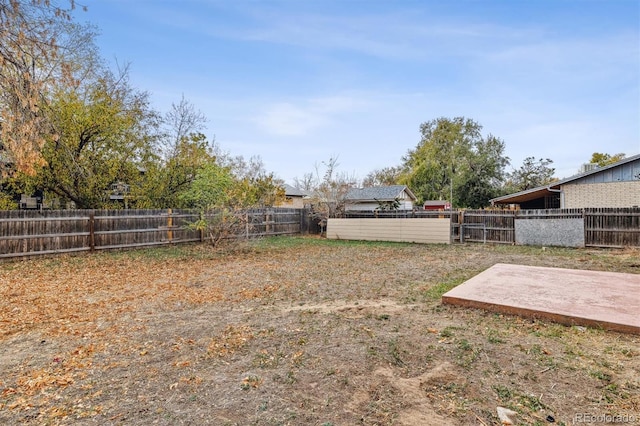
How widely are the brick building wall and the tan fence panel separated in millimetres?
4822

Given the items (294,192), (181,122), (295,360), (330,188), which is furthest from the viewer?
(294,192)

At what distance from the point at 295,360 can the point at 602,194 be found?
14076 millimetres

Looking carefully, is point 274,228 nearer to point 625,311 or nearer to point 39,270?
point 39,270

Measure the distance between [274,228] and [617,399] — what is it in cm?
1419

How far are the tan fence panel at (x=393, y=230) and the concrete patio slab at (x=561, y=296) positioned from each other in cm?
714

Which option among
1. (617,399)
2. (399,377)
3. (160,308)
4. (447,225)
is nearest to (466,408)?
(399,377)

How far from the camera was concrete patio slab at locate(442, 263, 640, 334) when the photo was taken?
3379 mm

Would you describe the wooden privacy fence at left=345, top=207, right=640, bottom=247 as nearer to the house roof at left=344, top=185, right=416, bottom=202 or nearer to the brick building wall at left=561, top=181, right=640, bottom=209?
the brick building wall at left=561, top=181, right=640, bottom=209

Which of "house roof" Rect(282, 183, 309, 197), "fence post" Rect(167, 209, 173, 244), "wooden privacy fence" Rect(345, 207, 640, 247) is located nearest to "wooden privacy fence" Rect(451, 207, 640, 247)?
"wooden privacy fence" Rect(345, 207, 640, 247)

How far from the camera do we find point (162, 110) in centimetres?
1287

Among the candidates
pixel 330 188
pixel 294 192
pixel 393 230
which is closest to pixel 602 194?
pixel 393 230

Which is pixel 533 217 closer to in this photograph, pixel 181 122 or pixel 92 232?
pixel 181 122

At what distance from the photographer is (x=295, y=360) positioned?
2.75 m

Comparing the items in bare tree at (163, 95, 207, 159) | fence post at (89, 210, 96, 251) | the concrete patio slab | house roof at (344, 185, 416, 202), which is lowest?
the concrete patio slab
